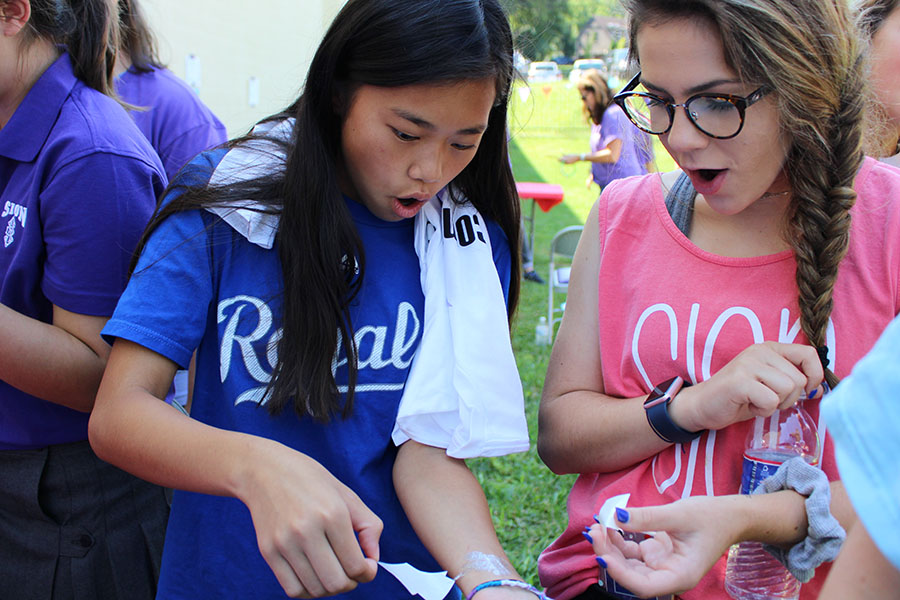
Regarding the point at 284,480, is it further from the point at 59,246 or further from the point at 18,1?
the point at 18,1

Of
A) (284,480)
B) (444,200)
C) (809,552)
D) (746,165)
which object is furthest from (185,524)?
(746,165)

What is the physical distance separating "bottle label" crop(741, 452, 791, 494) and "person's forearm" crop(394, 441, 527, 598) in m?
0.44

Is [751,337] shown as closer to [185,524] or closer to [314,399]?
[314,399]

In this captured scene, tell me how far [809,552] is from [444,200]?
0.96m

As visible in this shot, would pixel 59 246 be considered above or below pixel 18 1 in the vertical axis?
below

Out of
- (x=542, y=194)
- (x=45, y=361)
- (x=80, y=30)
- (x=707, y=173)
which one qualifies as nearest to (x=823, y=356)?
(x=707, y=173)

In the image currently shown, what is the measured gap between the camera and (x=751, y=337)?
55.4 inches

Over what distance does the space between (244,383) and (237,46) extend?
726 cm

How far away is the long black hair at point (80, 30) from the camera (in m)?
1.77

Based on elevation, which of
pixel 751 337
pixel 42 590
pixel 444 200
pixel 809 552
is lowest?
pixel 42 590

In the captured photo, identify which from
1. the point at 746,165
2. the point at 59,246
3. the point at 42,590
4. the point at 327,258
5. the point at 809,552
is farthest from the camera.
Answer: the point at 42,590

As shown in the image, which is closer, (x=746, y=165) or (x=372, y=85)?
(x=746, y=165)

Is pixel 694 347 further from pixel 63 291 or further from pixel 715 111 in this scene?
pixel 63 291

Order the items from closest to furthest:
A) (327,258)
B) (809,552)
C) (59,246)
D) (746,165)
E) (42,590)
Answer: (809,552) → (746,165) → (327,258) → (59,246) → (42,590)
